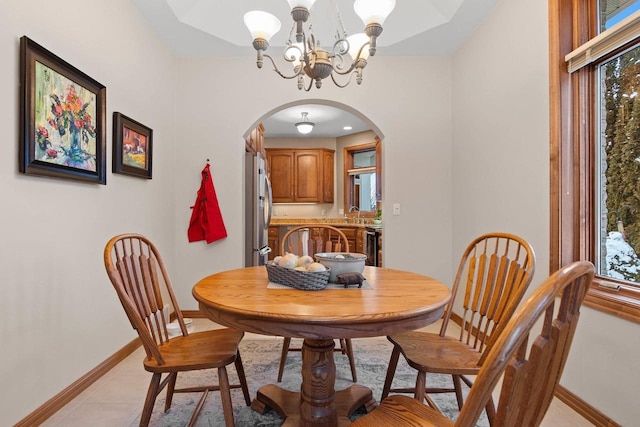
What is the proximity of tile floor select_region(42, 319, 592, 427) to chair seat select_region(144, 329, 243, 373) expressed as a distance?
0.53m

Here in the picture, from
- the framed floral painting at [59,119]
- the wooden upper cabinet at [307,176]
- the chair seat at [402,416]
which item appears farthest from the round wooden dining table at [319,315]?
the wooden upper cabinet at [307,176]

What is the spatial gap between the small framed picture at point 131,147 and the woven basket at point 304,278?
1.64 metres

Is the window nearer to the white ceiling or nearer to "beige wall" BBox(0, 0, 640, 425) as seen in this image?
"beige wall" BBox(0, 0, 640, 425)

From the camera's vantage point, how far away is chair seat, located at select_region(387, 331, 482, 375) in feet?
4.37

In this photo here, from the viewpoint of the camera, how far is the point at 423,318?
1145mm

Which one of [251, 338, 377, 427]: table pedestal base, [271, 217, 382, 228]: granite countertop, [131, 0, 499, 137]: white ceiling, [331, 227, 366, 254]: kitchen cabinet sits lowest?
[251, 338, 377, 427]: table pedestal base

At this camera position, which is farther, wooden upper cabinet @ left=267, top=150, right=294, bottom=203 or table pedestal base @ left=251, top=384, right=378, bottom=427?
wooden upper cabinet @ left=267, top=150, right=294, bottom=203

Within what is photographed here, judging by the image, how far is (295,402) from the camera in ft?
5.62

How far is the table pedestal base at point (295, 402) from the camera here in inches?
63.8

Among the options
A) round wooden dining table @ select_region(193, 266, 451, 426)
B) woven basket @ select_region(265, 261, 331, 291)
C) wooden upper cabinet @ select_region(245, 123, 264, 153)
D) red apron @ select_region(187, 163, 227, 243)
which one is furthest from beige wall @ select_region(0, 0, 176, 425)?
woven basket @ select_region(265, 261, 331, 291)

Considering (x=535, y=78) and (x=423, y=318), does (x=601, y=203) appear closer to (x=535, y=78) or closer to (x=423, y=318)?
(x=535, y=78)

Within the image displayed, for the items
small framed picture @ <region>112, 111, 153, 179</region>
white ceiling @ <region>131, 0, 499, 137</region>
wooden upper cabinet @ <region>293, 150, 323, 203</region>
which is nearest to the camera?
small framed picture @ <region>112, 111, 153, 179</region>

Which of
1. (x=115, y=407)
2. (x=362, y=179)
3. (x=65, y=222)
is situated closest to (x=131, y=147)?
(x=65, y=222)

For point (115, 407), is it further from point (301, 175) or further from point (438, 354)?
point (301, 175)
